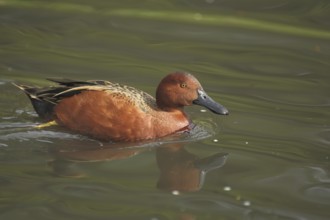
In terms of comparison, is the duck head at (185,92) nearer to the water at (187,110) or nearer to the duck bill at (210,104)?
the duck bill at (210,104)

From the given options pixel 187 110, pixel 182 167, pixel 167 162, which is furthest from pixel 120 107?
pixel 187 110

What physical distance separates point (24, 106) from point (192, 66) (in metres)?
2.24

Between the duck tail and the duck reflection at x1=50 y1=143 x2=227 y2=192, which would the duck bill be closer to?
the duck reflection at x1=50 y1=143 x2=227 y2=192

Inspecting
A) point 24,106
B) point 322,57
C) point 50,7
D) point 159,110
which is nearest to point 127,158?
point 159,110

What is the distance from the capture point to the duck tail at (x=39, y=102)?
8.11m

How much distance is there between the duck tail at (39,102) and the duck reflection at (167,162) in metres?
0.87

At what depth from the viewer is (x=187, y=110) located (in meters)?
8.79

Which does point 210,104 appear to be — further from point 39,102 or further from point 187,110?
point 39,102

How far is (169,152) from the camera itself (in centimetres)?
742

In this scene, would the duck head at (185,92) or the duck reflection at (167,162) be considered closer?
the duck reflection at (167,162)

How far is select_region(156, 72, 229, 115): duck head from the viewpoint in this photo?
312 inches

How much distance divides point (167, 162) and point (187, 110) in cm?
172

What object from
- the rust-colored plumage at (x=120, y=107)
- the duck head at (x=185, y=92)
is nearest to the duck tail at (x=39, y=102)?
the rust-colored plumage at (x=120, y=107)

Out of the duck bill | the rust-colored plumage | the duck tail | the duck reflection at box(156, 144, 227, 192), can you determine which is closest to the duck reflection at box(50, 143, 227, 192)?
the duck reflection at box(156, 144, 227, 192)
